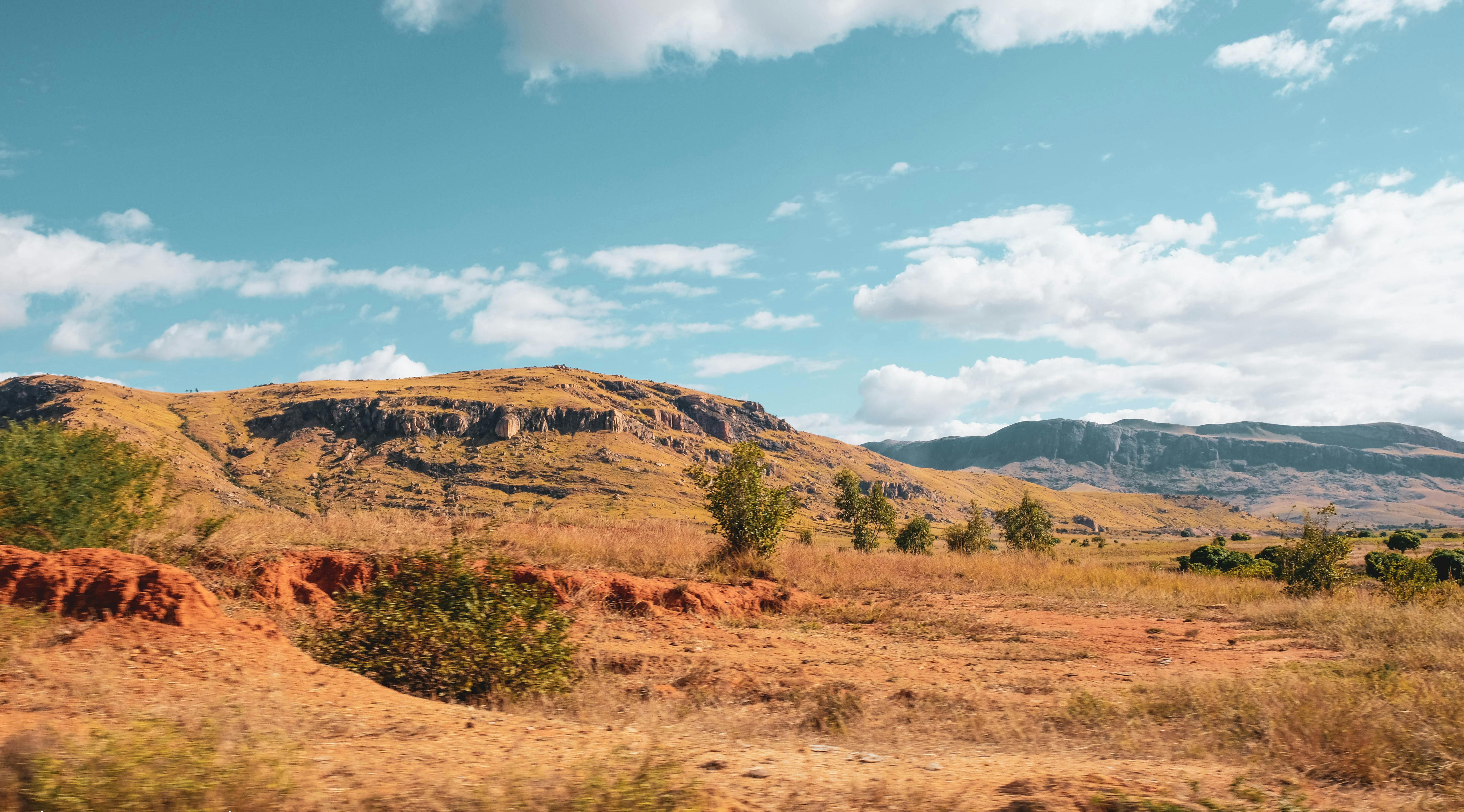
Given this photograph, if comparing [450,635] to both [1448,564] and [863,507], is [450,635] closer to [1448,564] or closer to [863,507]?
[1448,564]

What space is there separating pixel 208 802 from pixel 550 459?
185306 mm

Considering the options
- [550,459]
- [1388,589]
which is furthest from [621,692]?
[550,459]

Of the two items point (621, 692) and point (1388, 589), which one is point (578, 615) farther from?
point (1388, 589)

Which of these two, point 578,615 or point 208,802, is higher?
point 208,802

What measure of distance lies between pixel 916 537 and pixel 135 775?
61.0 m

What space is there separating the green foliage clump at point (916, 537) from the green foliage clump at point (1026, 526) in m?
6.49

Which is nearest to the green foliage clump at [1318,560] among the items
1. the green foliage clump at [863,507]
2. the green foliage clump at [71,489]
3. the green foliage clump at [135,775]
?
the green foliage clump at [135,775]

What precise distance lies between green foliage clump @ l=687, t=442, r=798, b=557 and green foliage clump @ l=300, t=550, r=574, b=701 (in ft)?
32.2

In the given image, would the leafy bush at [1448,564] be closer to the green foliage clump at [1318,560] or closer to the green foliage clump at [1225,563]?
the green foliage clump at [1225,563]

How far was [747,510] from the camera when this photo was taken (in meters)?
19.6

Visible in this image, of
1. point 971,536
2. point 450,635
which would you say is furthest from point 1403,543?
point 450,635

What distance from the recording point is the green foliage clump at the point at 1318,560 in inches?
784

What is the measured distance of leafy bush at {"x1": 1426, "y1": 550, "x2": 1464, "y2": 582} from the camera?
34.6 metres

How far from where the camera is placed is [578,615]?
13.7 metres
